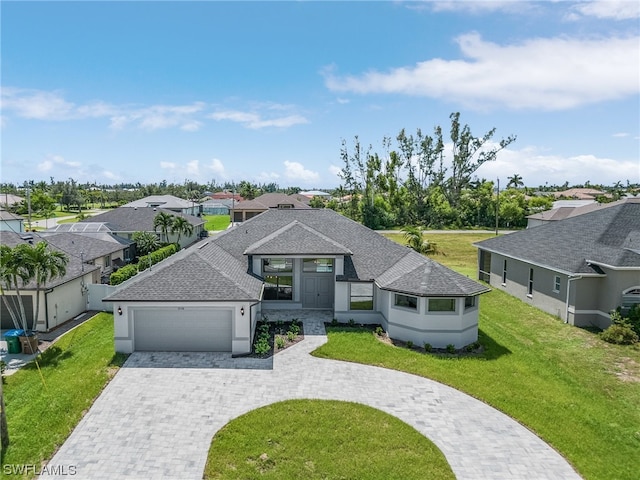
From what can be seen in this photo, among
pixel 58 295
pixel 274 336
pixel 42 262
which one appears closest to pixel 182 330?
pixel 274 336

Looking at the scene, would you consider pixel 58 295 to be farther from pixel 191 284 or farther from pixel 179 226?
pixel 179 226

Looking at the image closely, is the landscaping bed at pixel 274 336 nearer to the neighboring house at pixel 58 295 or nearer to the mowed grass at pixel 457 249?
the neighboring house at pixel 58 295

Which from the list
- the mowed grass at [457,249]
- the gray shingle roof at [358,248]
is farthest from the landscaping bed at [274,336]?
the mowed grass at [457,249]

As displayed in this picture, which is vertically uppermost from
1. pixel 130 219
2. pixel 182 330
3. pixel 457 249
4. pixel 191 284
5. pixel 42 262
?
pixel 130 219

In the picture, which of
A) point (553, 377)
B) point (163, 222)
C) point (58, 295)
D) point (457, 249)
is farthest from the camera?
point (457, 249)

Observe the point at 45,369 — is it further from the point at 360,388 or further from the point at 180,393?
the point at 360,388
